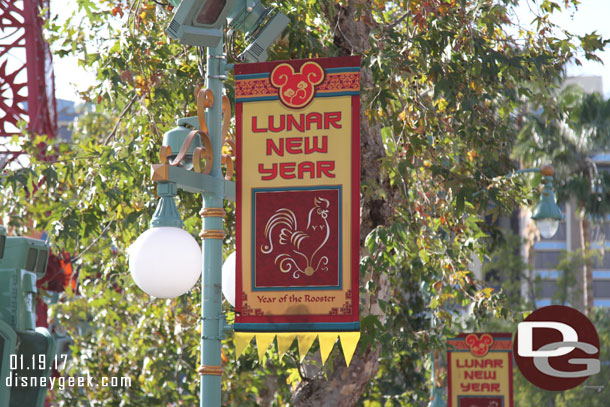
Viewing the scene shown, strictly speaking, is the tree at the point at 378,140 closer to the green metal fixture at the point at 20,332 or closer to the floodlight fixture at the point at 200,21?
the green metal fixture at the point at 20,332

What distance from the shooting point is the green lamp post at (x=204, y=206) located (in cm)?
573

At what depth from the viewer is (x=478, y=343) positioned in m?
16.9

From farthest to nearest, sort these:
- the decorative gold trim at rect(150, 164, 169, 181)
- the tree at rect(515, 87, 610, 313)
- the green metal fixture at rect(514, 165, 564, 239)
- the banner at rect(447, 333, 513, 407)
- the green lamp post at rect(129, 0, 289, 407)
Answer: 1. the tree at rect(515, 87, 610, 313)
2. the banner at rect(447, 333, 513, 407)
3. the green metal fixture at rect(514, 165, 564, 239)
4. the decorative gold trim at rect(150, 164, 169, 181)
5. the green lamp post at rect(129, 0, 289, 407)

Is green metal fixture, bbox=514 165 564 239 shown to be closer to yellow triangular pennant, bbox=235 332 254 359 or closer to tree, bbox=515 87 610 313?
yellow triangular pennant, bbox=235 332 254 359

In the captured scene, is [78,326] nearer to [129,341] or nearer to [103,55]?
[129,341]

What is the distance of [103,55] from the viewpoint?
37.0 ft

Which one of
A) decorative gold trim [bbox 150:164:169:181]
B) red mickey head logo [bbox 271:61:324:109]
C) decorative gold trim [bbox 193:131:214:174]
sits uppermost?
red mickey head logo [bbox 271:61:324:109]

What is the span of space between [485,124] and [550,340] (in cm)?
447

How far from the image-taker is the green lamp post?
573cm

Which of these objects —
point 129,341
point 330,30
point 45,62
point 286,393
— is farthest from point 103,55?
point 45,62

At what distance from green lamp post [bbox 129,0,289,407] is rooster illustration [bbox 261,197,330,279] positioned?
0.37m

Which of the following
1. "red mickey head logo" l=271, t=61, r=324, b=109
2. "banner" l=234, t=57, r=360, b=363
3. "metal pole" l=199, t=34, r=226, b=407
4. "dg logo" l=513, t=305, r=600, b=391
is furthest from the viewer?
"dg logo" l=513, t=305, r=600, b=391

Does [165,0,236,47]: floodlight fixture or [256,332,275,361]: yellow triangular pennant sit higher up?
[165,0,236,47]: floodlight fixture

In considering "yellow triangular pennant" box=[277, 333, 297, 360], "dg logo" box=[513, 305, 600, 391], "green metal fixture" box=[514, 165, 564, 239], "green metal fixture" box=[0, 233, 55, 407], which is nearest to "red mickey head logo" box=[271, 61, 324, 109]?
"yellow triangular pennant" box=[277, 333, 297, 360]
